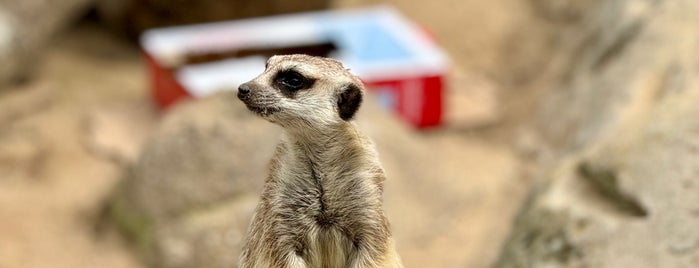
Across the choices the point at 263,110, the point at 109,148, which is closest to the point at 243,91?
the point at 263,110

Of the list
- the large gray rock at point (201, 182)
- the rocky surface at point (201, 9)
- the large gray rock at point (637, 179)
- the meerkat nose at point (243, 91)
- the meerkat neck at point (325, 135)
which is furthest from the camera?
the rocky surface at point (201, 9)

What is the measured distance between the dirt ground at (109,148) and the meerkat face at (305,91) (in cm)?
227

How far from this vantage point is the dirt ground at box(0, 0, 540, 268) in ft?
13.7

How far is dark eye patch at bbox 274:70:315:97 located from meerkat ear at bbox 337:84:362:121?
0.06 meters

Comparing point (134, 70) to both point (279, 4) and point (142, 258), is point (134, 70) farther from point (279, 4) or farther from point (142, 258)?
point (142, 258)

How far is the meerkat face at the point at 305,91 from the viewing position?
5.72 ft

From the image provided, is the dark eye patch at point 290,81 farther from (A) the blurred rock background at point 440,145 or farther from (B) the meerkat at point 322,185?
(A) the blurred rock background at point 440,145

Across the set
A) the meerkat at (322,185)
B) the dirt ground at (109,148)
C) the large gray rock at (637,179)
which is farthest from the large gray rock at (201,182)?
the meerkat at (322,185)

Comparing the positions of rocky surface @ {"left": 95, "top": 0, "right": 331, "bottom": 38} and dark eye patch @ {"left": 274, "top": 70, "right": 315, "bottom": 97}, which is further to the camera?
rocky surface @ {"left": 95, "top": 0, "right": 331, "bottom": 38}

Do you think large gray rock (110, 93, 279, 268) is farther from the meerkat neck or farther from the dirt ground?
the meerkat neck

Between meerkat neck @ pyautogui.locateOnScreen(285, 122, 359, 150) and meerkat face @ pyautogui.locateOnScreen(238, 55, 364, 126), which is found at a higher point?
meerkat face @ pyautogui.locateOnScreen(238, 55, 364, 126)

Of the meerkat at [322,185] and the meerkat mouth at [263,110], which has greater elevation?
the meerkat mouth at [263,110]

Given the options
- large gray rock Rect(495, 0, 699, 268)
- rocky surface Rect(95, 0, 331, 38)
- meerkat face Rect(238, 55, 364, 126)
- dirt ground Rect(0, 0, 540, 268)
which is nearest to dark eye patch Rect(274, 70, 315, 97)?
meerkat face Rect(238, 55, 364, 126)

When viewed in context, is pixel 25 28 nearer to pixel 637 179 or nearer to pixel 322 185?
pixel 637 179
